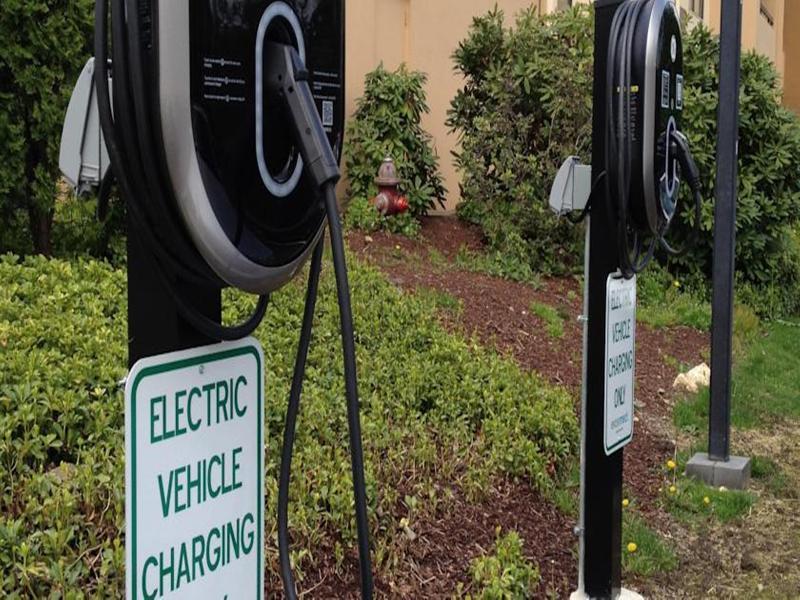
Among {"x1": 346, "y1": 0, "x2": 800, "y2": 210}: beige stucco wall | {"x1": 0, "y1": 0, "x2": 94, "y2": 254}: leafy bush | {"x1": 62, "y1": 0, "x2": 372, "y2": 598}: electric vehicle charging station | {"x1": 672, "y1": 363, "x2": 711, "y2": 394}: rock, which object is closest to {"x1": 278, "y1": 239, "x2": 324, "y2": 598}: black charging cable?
{"x1": 62, "y1": 0, "x2": 372, "y2": 598}: electric vehicle charging station

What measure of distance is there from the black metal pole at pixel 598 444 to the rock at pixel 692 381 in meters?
3.38

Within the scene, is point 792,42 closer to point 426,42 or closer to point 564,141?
point 426,42

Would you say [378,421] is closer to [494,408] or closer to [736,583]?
[494,408]

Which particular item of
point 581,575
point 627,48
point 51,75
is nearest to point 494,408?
point 581,575

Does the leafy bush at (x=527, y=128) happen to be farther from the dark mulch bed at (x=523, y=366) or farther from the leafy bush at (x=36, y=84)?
the leafy bush at (x=36, y=84)

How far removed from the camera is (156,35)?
4.82 feet

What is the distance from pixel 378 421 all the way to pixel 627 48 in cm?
185

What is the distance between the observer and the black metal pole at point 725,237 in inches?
212

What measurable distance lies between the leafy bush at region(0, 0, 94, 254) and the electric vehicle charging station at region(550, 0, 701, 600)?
→ 2.70 m

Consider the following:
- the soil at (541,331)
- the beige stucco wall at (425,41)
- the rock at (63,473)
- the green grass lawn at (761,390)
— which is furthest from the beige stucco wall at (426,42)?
the rock at (63,473)

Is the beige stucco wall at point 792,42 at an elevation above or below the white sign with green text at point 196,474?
above

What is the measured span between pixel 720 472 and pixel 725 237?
1.27 m

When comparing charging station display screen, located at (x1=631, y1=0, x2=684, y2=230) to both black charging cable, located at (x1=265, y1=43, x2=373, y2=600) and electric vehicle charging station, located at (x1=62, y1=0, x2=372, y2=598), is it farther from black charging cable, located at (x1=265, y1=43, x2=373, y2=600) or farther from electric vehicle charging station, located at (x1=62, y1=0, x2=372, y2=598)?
black charging cable, located at (x1=265, y1=43, x2=373, y2=600)

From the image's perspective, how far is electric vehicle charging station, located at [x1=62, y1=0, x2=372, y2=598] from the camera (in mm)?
1497
